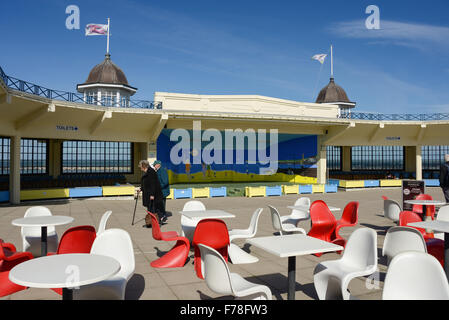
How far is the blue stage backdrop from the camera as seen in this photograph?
2459 cm

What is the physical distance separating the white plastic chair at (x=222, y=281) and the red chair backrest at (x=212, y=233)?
1.71 meters

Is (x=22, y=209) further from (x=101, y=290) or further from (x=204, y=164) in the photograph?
(x=204, y=164)

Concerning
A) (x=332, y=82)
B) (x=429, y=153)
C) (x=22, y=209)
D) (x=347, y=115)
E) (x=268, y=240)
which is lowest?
(x=22, y=209)

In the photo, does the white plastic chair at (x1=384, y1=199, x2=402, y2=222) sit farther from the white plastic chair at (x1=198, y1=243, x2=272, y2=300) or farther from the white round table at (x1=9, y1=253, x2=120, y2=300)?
the white round table at (x1=9, y1=253, x2=120, y2=300)

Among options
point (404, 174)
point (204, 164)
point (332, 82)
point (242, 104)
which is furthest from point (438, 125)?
point (204, 164)

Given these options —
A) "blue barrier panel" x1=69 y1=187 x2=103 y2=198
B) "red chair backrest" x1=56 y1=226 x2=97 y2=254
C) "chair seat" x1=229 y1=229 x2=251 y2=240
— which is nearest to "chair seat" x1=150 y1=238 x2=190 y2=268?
"chair seat" x1=229 y1=229 x2=251 y2=240

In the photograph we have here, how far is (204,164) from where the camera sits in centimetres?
2870

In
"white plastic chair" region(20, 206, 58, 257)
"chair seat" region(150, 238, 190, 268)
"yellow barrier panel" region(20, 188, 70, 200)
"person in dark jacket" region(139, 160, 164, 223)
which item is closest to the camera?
"chair seat" region(150, 238, 190, 268)

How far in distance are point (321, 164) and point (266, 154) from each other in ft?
22.7

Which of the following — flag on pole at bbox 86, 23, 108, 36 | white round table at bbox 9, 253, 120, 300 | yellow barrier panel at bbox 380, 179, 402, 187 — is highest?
flag on pole at bbox 86, 23, 108, 36

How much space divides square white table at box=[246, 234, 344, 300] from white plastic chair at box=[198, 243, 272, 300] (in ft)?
1.54

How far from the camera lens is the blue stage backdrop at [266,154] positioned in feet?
80.7

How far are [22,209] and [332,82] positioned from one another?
3344cm

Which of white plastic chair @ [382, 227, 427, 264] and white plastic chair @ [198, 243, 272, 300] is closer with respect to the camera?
white plastic chair @ [198, 243, 272, 300]
